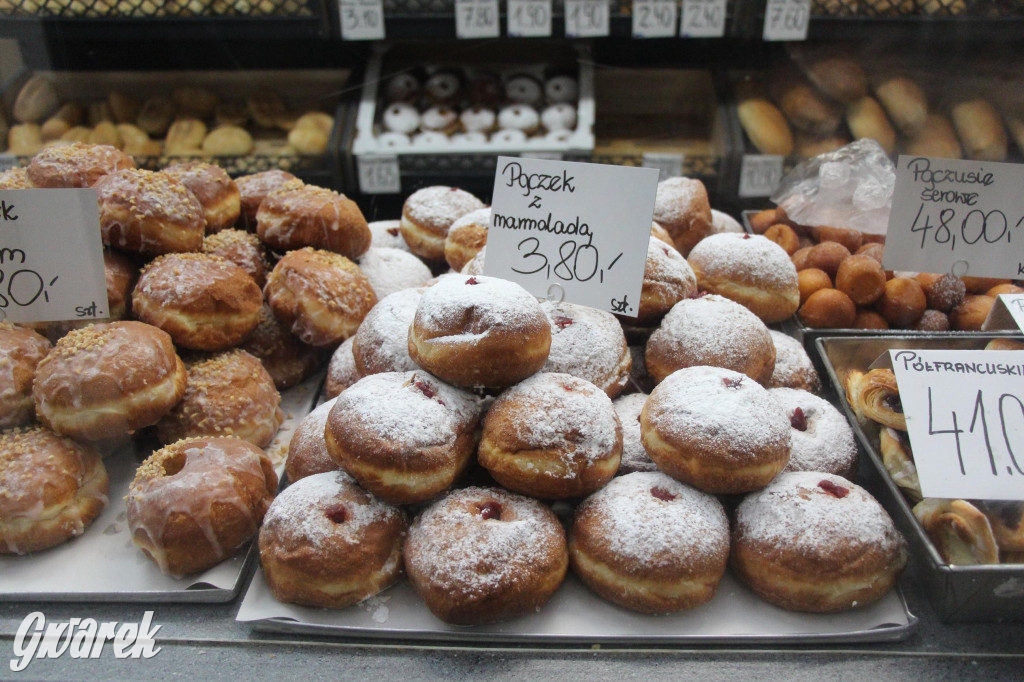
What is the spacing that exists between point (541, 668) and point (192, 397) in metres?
1.10

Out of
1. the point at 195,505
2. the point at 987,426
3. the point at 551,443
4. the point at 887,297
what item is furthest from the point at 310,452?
the point at 887,297

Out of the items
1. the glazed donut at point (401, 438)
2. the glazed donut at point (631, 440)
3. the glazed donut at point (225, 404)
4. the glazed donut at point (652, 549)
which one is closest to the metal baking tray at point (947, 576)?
the glazed donut at point (652, 549)

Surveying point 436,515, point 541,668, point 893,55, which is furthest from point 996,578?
point 893,55

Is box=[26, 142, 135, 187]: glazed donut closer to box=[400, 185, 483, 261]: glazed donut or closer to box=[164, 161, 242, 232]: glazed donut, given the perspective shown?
box=[164, 161, 242, 232]: glazed donut

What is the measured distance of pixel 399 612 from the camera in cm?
144

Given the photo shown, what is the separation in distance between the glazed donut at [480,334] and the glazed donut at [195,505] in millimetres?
476

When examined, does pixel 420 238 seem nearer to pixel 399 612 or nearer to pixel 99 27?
pixel 399 612

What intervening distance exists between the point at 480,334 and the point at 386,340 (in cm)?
34

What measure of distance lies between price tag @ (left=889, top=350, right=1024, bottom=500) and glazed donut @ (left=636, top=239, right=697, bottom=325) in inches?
21.5

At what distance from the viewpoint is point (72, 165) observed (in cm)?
197

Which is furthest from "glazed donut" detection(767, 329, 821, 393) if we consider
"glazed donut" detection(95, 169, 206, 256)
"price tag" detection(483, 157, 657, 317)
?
"glazed donut" detection(95, 169, 206, 256)

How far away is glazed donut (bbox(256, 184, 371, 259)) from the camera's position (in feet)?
7.08

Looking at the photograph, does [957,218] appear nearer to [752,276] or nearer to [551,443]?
[752,276]

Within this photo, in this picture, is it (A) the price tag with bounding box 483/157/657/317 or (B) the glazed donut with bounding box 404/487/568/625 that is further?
(A) the price tag with bounding box 483/157/657/317
